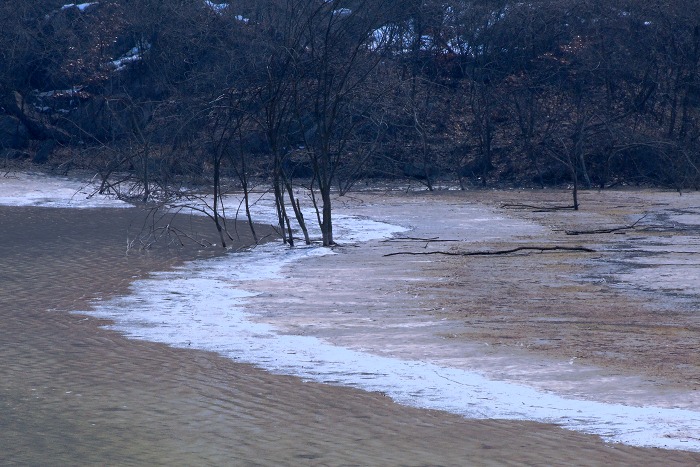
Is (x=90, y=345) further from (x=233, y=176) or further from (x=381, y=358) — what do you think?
(x=233, y=176)

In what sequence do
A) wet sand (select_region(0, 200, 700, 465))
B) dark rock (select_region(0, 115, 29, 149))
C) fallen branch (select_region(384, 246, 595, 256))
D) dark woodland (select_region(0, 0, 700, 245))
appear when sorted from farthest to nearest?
1. dark rock (select_region(0, 115, 29, 149))
2. dark woodland (select_region(0, 0, 700, 245))
3. fallen branch (select_region(384, 246, 595, 256))
4. wet sand (select_region(0, 200, 700, 465))

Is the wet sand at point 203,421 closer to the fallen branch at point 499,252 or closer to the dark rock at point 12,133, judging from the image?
the fallen branch at point 499,252

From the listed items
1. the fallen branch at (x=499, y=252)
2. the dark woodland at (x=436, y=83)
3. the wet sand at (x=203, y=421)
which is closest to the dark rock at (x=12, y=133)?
the dark woodland at (x=436, y=83)

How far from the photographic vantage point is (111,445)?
5.74 m

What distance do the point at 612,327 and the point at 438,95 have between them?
23973 millimetres

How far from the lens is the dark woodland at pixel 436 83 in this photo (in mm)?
26672

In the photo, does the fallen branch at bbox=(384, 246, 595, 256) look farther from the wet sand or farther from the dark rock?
the dark rock

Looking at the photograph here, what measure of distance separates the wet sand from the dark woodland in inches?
675

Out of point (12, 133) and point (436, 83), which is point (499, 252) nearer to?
point (436, 83)

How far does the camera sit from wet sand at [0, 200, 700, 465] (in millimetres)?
5496

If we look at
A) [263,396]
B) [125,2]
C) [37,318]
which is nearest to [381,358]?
[263,396]

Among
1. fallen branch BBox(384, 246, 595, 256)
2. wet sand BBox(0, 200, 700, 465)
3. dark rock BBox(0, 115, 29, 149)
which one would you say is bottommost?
wet sand BBox(0, 200, 700, 465)

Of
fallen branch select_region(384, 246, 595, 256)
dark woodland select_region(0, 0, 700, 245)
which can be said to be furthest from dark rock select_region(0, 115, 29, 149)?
fallen branch select_region(384, 246, 595, 256)

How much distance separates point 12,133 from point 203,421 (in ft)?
84.5
